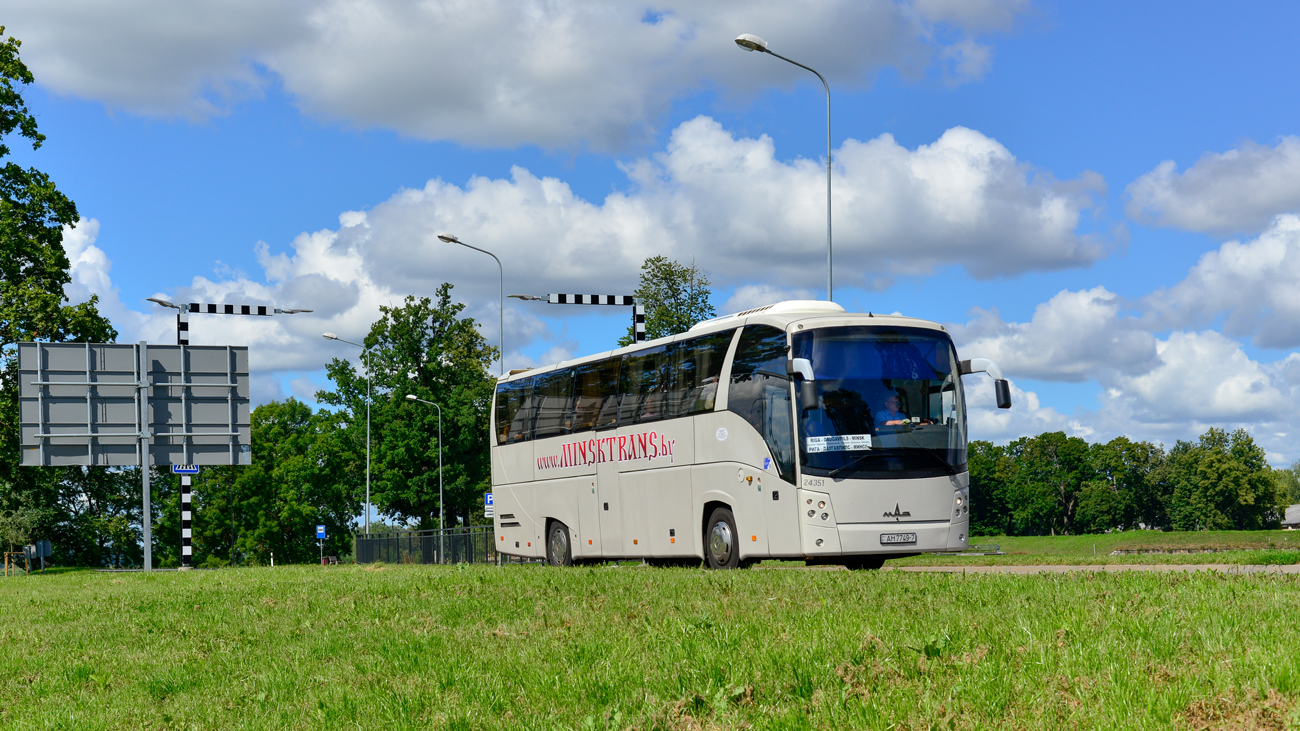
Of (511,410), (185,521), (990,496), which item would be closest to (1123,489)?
(990,496)

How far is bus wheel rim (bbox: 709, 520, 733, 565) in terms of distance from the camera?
16922mm

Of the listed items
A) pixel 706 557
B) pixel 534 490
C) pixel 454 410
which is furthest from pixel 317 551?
pixel 706 557

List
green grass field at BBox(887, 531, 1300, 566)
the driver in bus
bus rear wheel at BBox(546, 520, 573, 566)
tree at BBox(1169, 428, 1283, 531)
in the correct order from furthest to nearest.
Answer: tree at BBox(1169, 428, 1283, 531), bus rear wheel at BBox(546, 520, 573, 566), green grass field at BBox(887, 531, 1300, 566), the driver in bus

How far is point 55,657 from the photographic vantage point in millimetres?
10125

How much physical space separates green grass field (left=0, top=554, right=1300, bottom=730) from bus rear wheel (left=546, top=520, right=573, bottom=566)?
905 centimetres

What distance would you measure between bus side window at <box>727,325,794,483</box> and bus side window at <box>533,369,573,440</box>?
5.25 m

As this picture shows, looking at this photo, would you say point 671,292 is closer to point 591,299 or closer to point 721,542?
point 591,299

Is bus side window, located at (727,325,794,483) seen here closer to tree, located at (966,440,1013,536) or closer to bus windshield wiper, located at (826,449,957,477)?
bus windshield wiper, located at (826,449,957,477)

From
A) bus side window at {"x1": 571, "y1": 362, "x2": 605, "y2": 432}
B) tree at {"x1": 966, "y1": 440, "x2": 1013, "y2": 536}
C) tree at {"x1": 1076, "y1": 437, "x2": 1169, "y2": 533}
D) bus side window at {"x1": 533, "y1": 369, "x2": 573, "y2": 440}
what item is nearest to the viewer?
bus side window at {"x1": 571, "y1": 362, "x2": 605, "y2": 432}

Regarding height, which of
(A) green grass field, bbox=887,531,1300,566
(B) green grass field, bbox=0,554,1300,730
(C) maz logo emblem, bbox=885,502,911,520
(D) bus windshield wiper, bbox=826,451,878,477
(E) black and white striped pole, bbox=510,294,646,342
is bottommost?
(A) green grass field, bbox=887,531,1300,566

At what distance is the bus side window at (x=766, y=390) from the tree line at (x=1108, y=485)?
97227 mm

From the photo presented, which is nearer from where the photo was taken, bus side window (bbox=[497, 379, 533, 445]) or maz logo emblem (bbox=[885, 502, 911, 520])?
maz logo emblem (bbox=[885, 502, 911, 520])

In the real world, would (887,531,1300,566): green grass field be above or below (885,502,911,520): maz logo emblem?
below

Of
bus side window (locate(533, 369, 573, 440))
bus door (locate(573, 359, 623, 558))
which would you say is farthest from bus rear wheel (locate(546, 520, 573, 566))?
bus side window (locate(533, 369, 573, 440))
